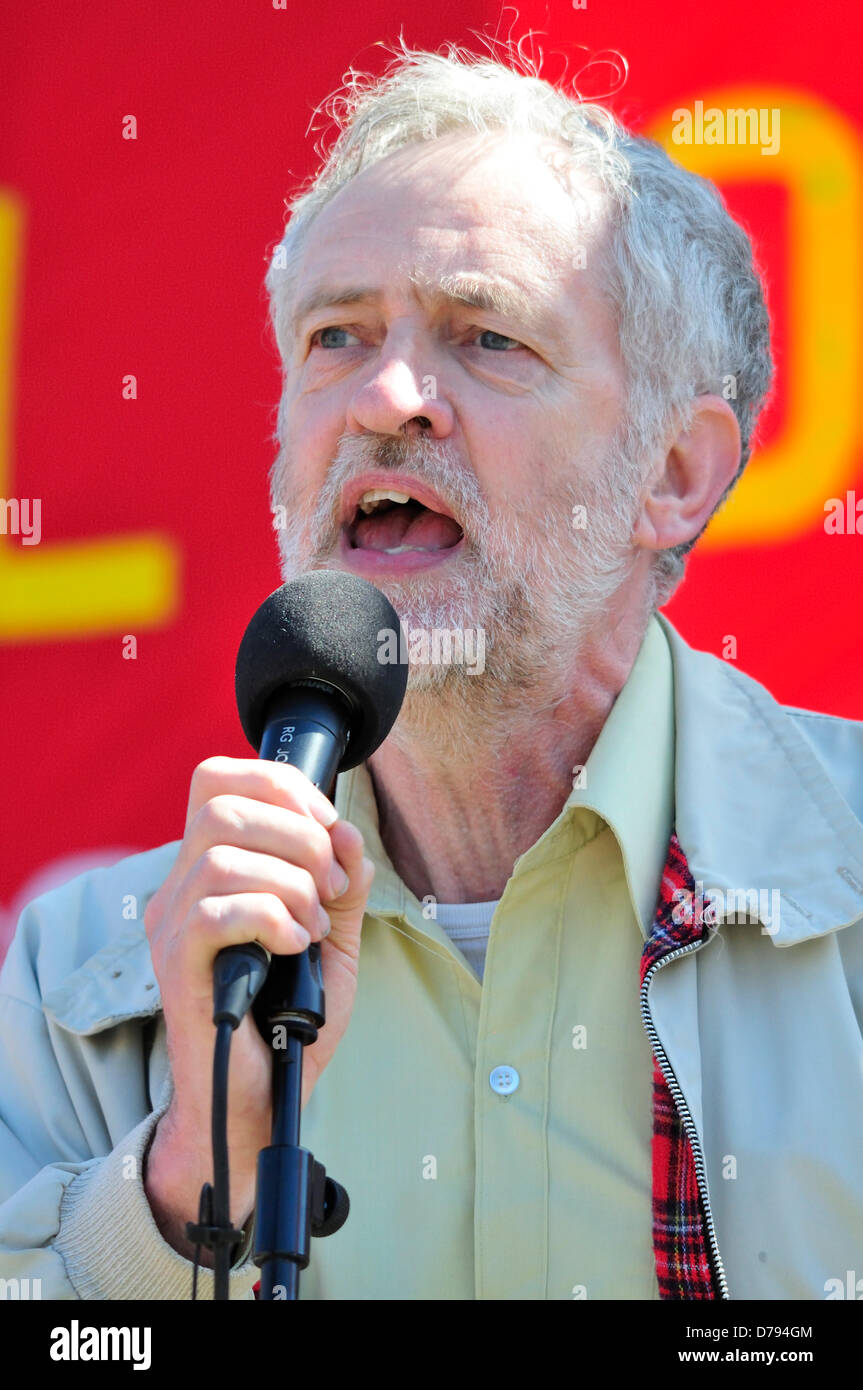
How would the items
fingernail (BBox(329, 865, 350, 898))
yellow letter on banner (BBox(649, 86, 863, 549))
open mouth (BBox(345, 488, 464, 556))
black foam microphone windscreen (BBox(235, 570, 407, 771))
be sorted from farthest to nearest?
1. yellow letter on banner (BBox(649, 86, 863, 549))
2. open mouth (BBox(345, 488, 464, 556))
3. black foam microphone windscreen (BBox(235, 570, 407, 771))
4. fingernail (BBox(329, 865, 350, 898))

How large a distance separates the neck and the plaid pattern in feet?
1.48

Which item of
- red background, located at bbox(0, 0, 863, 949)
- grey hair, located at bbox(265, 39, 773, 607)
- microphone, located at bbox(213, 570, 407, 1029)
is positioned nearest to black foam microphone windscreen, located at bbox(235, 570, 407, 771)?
microphone, located at bbox(213, 570, 407, 1029)

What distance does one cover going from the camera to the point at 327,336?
2.73 metres

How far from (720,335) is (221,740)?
144 centimetres

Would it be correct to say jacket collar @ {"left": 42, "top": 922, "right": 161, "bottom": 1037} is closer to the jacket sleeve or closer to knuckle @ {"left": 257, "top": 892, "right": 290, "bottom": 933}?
the jacket sleeve

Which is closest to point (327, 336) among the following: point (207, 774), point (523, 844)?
point (523, 844)

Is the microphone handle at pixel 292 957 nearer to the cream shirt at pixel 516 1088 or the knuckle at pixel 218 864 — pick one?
the knuckle at pixel 218 864

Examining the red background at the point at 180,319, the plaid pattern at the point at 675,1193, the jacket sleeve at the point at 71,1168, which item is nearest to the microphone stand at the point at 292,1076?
the jacket sleeve at the point at 71,1168

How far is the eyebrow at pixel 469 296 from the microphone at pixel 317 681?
1.03 meters

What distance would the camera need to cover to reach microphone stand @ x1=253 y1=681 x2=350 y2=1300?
4.06 feet

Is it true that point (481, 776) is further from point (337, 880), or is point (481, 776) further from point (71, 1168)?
point (337, 880)

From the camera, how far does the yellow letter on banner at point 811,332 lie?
3.47 metres

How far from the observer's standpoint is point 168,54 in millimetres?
3695
